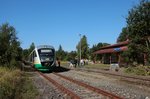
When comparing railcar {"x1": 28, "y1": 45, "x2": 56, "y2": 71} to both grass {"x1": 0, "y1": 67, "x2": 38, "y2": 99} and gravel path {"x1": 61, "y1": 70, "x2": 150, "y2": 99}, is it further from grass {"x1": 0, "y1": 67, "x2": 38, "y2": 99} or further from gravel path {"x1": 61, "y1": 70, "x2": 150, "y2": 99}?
grass {"x1": 0, "y1": 67, "x2": 38, "y2": 99}

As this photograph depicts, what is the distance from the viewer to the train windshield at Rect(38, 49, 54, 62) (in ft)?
128

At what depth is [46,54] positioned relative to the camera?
39.2 metres

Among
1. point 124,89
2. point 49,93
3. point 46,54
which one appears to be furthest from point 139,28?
point 49,93

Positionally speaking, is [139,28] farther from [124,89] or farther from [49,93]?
[49,93]

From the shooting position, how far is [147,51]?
141 feet

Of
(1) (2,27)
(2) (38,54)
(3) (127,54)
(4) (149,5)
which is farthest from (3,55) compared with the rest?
(4) (149,5)

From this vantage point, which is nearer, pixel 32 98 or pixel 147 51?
pixel 32 98

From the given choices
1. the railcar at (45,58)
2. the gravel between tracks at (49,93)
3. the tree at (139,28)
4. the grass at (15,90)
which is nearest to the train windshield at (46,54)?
the railcar at (45,58)

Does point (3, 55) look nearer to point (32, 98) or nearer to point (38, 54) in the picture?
point (38, 54)

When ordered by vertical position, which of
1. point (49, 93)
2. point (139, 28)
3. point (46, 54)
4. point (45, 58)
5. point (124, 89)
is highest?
point (139, 28)

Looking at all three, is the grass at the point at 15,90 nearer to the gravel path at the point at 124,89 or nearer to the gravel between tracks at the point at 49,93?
the gravel between tracks at the point at 49,93

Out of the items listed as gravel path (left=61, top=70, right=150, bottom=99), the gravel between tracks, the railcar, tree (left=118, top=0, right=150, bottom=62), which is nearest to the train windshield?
the railcar

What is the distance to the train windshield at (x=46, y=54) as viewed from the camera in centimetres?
3888

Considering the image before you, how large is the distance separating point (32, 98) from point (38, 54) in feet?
81.6
